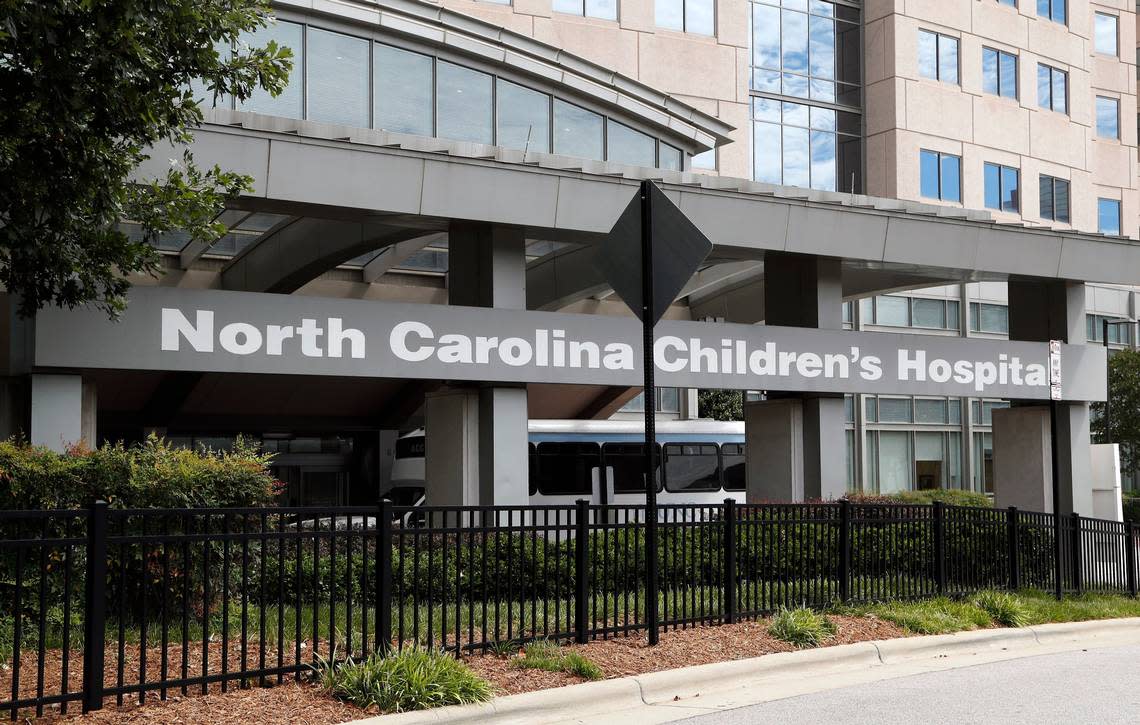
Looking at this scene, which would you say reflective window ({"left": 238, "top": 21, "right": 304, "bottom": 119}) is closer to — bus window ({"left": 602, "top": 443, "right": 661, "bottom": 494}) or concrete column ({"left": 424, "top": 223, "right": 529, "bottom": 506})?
concrete column ({"left": 424, "top": 223, "right": 529, "bottom": 506})

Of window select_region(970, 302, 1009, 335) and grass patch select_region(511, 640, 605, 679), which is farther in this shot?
window select_region(970, 302, 1009, 335)

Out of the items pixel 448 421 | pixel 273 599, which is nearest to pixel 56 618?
pixel 273 599

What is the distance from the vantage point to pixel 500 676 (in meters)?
9.33

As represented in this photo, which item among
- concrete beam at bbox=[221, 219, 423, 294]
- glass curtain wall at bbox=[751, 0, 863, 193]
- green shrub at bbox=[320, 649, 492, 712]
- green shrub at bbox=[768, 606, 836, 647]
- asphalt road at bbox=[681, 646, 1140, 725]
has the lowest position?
asphalt road at bbox=[681, 646, 1140, 725]

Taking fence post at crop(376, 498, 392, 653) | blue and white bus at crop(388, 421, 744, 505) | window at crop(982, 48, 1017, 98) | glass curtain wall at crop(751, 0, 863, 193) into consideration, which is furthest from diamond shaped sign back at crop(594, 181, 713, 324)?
window at crop(982, 48, 1017, 98)

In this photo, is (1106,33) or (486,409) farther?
(1106,33)

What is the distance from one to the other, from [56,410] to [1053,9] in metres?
44.8

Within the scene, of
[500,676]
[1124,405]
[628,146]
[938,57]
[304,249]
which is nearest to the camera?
[500,676]

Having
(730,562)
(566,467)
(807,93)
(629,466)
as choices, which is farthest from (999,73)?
(730,562)

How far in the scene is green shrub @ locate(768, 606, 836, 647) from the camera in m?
11.6

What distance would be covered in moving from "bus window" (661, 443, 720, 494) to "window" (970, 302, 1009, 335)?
61.4ft

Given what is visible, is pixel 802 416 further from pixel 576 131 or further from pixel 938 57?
pixel 938 57

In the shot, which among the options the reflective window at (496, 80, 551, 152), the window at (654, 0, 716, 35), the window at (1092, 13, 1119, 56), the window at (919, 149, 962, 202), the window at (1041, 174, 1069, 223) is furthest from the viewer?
the window at (1092, 13, 1119, 56)

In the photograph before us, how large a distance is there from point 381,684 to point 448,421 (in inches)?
380
